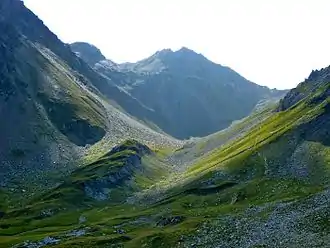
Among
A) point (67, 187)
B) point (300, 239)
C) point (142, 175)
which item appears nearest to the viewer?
point (300, 239)

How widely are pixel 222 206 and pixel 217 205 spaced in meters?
6.13

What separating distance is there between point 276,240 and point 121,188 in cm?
10903

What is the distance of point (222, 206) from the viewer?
4454 inches

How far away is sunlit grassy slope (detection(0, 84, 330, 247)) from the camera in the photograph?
80062 millimetres

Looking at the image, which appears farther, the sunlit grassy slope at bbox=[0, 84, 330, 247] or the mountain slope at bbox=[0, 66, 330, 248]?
the sunlit grassy slope at bbox=[0, 84, 330, 247]

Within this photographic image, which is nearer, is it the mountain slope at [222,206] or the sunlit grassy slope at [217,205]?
the mountain slope at [222,206]

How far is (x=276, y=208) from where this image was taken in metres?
90.2

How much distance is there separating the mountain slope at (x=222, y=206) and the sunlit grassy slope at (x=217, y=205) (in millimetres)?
244

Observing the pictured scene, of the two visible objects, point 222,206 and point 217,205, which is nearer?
A: point 222,206

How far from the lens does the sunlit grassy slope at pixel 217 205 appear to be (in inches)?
3152

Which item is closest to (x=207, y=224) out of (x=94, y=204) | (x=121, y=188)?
(x=94, y=204)

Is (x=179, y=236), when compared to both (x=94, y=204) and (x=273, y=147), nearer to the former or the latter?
(x=273, y=147)

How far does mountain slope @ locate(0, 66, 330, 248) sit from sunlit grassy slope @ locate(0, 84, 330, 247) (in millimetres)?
244

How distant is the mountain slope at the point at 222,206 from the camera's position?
3135 inches
